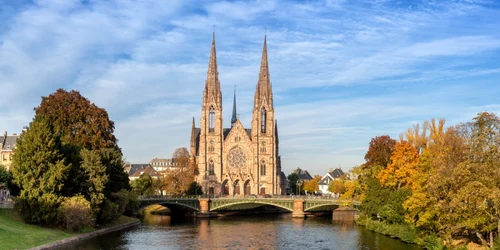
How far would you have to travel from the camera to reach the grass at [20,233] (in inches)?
1798

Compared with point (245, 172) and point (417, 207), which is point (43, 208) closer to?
point (417, 207)

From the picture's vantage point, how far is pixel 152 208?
114 m

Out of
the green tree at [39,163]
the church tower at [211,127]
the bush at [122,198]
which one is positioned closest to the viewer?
the green tree at [39,163]

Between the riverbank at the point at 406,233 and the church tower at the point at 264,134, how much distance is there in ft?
203

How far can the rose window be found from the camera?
446 ft

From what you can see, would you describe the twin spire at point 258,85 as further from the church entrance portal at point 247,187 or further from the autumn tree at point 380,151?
the autumn tree at point 380,151

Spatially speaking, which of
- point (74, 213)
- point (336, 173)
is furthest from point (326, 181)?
point (74, 213)

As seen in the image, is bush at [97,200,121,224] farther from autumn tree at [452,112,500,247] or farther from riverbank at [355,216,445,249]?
autumn tree at [452,112,500,247]

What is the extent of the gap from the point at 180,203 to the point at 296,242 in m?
40.1

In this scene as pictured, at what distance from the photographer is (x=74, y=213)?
55031mm

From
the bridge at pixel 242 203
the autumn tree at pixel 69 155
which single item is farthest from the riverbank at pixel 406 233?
the autumn tree at pixel 69 155

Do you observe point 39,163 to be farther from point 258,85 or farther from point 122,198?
point 258,85

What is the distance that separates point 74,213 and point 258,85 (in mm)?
90538

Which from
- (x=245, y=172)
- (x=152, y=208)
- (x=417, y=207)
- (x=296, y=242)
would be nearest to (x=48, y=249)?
(x=296, y=242)
